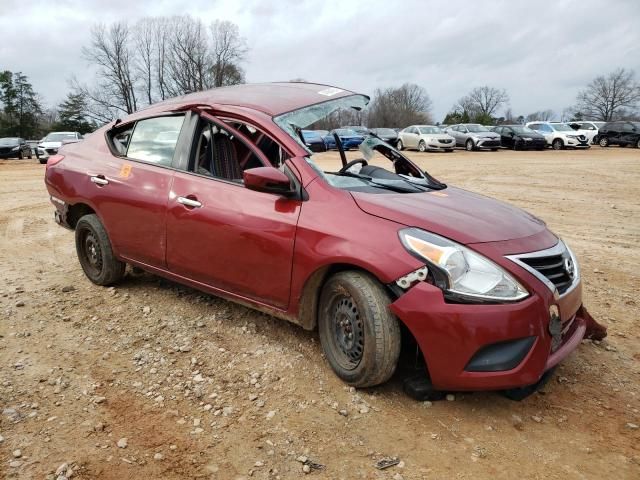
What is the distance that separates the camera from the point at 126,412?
110 inches

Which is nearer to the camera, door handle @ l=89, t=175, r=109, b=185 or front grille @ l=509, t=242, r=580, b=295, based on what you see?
front grille @ l=509, t=242, r=580, b=295

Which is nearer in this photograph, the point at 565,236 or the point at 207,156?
the point at 207,156

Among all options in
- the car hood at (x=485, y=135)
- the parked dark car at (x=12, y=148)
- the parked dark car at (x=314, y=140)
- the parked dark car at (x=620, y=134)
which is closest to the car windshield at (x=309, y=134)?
the parked dark car at (x=314, y=140)

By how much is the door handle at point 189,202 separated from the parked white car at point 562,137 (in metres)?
27.5

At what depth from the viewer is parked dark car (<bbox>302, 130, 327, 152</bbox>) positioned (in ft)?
12.8

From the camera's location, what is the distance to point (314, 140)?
173 inches

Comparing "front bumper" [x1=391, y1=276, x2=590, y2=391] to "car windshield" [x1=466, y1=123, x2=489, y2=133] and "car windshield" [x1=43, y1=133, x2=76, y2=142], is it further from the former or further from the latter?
"car windshield" [x1=466, y1=123, x2=489, y2=133]

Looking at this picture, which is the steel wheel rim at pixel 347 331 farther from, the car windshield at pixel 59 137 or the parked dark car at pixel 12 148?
the parked dark car at pixel 12 148

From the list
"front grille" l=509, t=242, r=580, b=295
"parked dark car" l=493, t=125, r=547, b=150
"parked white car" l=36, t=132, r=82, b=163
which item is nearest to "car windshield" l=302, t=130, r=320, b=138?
"front grille" l=509, t=242, r=580, b=295

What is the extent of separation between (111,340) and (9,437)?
1.11m

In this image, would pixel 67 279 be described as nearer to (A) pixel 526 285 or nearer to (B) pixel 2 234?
(B) pixel 2 234

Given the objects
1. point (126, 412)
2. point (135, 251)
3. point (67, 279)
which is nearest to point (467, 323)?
point (126, 412)

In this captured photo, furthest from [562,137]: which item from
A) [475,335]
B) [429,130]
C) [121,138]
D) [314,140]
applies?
[475,335]

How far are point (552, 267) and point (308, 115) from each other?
1859 mm
